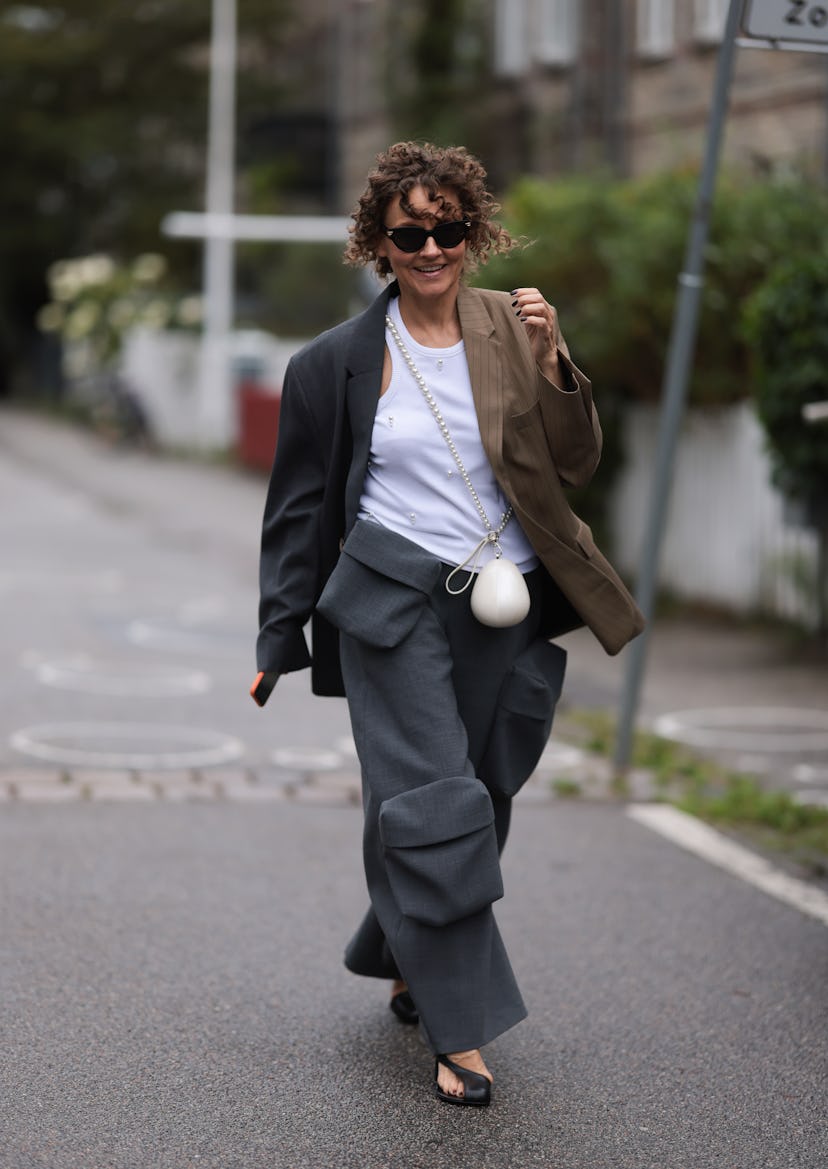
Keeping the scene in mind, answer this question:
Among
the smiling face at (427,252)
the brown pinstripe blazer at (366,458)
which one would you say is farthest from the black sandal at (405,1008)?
the smiling face at (427,252)

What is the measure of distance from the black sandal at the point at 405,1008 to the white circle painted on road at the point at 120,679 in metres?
4.90

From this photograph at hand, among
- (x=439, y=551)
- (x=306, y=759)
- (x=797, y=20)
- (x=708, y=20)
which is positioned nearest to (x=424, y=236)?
(x=439, y=551)

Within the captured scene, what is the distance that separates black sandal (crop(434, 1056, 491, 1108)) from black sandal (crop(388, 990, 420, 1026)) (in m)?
0.55

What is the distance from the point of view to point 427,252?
434cm

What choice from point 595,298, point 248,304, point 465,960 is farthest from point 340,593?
point 248,304

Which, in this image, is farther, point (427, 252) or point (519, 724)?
point (519, 724)

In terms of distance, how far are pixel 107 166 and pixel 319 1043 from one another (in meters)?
45.4

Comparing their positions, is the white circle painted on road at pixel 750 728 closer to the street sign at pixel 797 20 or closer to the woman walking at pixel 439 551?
the street sign at pixel 797 20

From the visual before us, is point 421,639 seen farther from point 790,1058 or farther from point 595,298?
point 595,298

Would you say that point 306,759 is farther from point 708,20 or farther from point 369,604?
point 708,20

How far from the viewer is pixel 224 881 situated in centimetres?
625

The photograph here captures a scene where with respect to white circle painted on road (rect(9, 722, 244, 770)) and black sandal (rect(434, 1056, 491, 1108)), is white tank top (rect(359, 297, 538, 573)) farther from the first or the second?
white circle painted on road (rect(9, 722, 244, 770))

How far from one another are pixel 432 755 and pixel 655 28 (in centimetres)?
2268

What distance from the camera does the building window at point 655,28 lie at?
2516 cm
